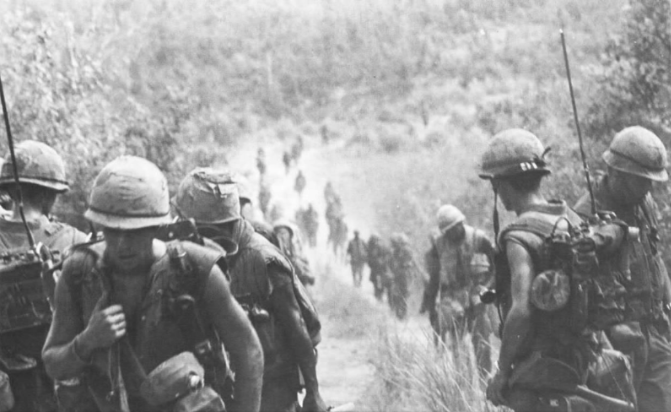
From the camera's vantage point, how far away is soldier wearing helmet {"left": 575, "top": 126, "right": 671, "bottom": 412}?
5.95 meters

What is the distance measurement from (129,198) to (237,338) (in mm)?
595

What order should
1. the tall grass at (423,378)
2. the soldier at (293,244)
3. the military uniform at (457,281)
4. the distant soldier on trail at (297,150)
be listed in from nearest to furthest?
1. the tall grass at (423,378)
2. the military uniform at (457,281)
3. the soldier at (293,244)
4. the distant soldier on trail at (297,150)

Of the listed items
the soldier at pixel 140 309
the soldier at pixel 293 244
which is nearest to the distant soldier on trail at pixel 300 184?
the soldier at pixel 293 244

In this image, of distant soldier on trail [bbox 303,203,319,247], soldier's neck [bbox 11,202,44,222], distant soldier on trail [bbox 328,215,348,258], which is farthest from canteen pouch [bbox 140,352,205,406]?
distant soldier on trail [bbox 303,203,319,247]

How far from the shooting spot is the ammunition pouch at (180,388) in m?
4.11

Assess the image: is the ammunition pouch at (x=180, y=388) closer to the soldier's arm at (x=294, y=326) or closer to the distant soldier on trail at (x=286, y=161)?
the soldier's arm at (x=294, y=326)

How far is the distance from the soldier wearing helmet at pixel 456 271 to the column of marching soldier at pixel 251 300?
5383mm

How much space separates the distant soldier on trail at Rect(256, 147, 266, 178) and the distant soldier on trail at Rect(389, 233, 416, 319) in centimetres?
276

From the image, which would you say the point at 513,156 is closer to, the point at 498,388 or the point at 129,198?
the point at 498,388

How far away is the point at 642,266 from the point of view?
5949 millimetres

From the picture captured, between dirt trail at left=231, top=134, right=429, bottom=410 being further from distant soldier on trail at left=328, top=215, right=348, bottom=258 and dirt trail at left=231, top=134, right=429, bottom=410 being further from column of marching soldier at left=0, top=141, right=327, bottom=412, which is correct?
column of marching soldier at left=0, top=141, right=327, bottom=412

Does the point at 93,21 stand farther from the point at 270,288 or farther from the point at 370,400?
the point at 270,288

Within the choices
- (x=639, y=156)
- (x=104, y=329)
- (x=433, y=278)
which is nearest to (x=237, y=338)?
(x=104, y=329)

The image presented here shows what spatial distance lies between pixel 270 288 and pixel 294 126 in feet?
51.4
